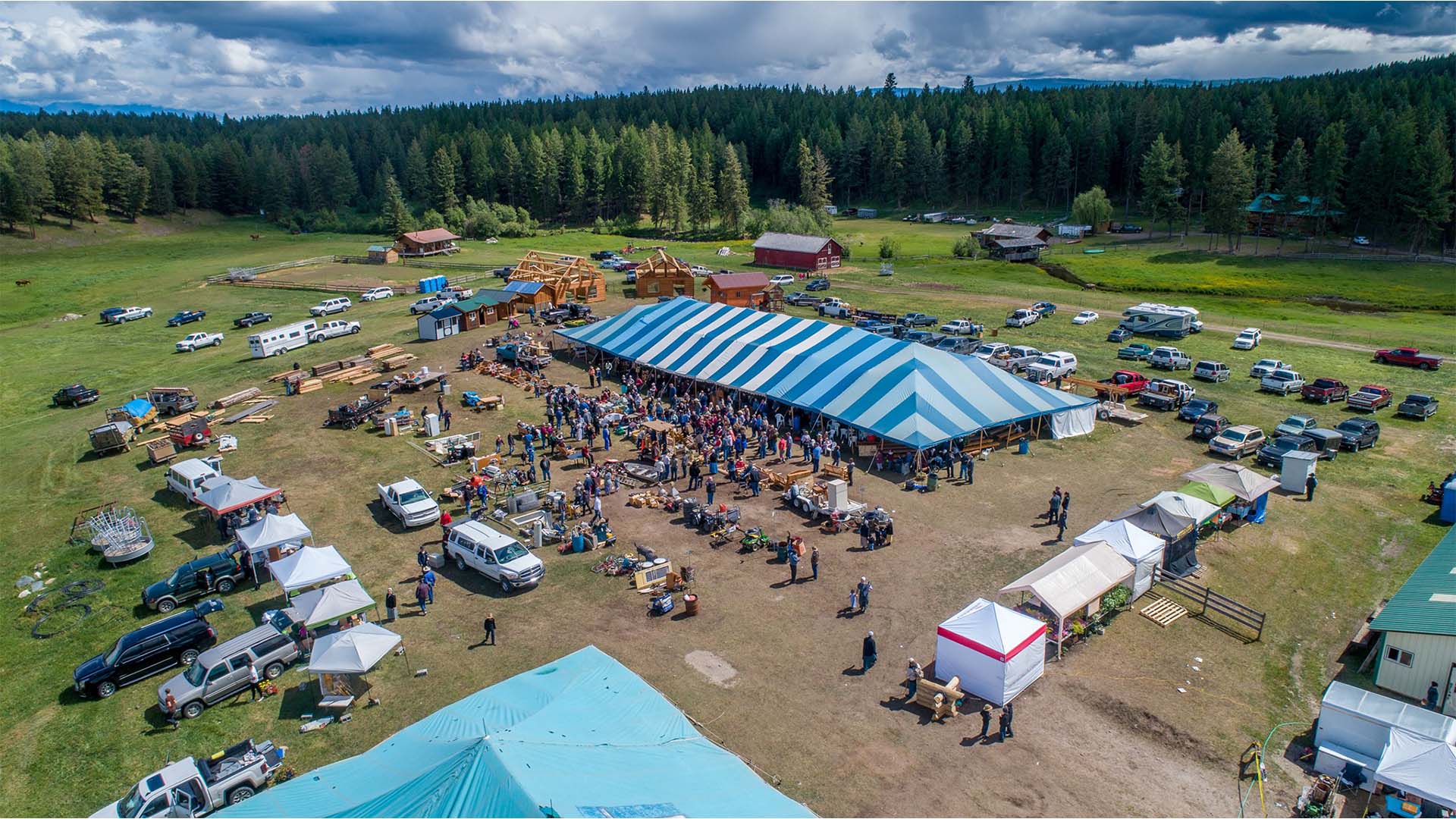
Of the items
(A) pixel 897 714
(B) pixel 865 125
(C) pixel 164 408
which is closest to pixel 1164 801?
(A) pixel 897 714

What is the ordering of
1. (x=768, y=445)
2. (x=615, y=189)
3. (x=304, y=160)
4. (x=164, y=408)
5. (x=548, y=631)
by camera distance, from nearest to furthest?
1. (x=548, y=631)
2. (x=768, y=445)
3. (x=164, y=408)
4. (x=615, y=189)
5. (x=304, y=160)

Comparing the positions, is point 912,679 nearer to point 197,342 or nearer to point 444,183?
point 197,342

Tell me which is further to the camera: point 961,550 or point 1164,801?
point 961,550

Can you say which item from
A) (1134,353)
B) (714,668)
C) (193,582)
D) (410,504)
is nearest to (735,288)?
(1134,353)

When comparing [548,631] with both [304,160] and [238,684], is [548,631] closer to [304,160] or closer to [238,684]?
[238,684]

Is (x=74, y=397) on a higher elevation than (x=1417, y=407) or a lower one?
higher

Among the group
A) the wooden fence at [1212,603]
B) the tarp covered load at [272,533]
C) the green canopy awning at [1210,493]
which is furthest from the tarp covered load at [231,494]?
the green canopy awning at [1210,493]

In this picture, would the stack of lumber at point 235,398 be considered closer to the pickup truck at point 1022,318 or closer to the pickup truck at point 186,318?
the pickup truck at point 186,318
